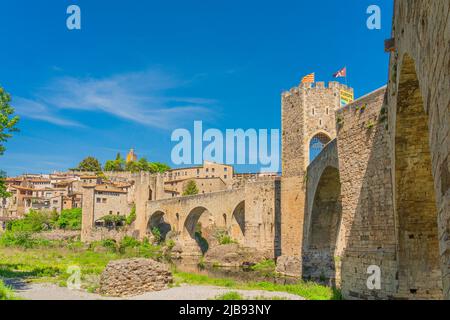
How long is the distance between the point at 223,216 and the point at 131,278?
29.5m

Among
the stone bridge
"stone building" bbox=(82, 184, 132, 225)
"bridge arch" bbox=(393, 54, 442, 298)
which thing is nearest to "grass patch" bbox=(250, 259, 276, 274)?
the stone bridge

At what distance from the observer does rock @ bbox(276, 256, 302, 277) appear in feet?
85.4

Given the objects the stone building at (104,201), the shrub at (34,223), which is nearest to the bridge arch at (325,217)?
the stone building at (104,201)

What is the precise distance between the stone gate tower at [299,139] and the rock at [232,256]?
6780mm

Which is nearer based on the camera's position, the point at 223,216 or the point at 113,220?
the point at 223,216

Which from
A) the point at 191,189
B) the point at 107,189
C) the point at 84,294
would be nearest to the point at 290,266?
the point at 84,294

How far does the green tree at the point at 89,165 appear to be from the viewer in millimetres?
96938

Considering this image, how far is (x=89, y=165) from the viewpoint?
319 feet

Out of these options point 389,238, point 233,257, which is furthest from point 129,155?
point 389,238

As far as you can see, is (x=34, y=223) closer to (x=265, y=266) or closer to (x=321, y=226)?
(x=265, y=266)

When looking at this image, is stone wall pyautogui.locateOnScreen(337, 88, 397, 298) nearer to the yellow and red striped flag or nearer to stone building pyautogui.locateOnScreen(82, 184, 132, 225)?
the yellow and red striped flag

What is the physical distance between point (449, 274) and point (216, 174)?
74.8 m

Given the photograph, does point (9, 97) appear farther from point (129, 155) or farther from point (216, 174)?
point (129, 155)

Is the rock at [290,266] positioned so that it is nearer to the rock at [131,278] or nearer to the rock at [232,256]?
the rock at [232,256]
